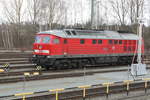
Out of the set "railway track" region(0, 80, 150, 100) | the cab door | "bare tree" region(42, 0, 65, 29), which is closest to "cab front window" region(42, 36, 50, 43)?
the cab door

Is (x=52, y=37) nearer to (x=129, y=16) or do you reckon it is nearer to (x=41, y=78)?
(x=41, y=78)

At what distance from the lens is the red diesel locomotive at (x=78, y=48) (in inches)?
770

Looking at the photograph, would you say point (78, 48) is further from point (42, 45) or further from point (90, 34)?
point (42, 45)

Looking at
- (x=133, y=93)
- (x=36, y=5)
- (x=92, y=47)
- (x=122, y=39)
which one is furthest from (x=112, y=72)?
(x=36, y=5)

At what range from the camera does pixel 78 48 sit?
21.0 meters

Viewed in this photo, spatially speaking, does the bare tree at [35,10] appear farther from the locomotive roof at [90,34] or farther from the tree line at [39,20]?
the locomotive roof at [90,34]

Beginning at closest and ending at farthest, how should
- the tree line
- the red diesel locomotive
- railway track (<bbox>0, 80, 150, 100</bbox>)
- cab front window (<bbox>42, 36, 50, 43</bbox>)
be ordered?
railway track (<bbox>0, 80, 150, 100</bbox>)
the red diesel locomotive
cab front window (<bbox>42, 36, 50, 43</bbox>)
the tree line

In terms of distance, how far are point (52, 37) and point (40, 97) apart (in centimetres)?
984

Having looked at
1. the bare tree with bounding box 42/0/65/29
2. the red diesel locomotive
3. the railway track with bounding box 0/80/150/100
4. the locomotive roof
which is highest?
the bare tree with bounding box 42/0/65/29

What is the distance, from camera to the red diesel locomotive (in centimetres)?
1955

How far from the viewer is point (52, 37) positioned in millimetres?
19594

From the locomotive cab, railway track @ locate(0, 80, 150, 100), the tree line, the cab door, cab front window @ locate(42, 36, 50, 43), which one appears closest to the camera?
railway track @ locate(0, 80, 150, 100)

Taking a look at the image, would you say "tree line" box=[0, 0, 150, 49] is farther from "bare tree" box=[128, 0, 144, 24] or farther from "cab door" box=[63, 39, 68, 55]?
"cab door" box=[63, 39, 68, 55]

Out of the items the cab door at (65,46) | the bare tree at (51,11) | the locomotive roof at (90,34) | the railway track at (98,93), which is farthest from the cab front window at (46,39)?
the bare tree at (51,11)
